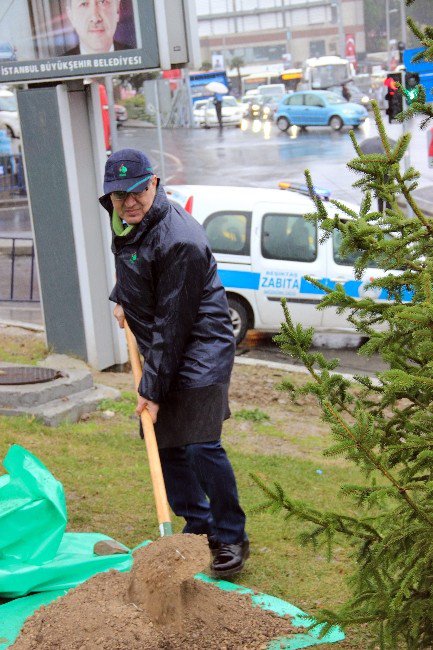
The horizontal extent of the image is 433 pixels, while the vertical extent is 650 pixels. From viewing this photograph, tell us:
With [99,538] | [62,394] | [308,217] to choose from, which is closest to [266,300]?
[62,394]

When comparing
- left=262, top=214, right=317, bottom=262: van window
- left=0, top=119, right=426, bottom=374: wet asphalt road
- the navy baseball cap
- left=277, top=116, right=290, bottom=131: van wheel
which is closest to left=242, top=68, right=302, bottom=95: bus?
left=0, top=119, right=426, bottom=374: wet asphalt road

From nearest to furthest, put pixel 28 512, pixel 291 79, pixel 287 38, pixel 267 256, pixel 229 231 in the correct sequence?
pixel 28 512
pixel 267 256
pixel 229 231
pixel 291 79
pixel 287 38

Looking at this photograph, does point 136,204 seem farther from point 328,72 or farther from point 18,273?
point 328,72

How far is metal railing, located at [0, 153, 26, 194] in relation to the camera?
2609cm

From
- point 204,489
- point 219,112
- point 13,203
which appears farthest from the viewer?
point 219,112

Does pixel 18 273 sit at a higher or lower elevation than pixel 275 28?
lower

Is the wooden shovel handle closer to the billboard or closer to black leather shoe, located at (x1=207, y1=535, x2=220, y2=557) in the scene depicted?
black leather shoe, located at (x1=207, y1=535, x2=220, y2=557)

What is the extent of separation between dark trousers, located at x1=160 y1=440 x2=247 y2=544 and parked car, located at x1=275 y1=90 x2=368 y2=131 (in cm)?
3935

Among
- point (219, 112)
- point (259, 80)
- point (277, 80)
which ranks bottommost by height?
point (219, 112)

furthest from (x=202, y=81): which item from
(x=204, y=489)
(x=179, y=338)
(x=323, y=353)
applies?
(x=179, y=338)

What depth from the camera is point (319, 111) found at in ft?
146

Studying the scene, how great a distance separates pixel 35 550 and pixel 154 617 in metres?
0.87

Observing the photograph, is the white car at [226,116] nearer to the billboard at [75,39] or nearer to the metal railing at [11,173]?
the metal railing at [11,173]

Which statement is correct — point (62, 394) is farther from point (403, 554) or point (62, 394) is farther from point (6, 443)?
point (403, 554)
